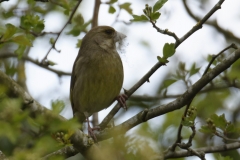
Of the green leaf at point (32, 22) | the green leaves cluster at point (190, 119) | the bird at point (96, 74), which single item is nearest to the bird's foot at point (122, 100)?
the bird at point (96, 74)

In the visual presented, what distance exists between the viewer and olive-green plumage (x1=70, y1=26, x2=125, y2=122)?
7199 millimetres

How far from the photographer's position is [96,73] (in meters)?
7.25

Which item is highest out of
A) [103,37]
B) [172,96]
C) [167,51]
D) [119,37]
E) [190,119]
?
[167,51]

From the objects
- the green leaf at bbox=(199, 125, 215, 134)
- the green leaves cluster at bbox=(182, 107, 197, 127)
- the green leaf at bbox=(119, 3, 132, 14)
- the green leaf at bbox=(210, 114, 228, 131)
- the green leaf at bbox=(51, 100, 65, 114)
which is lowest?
the green leaf at bbox=(199, 125, 215, 134)

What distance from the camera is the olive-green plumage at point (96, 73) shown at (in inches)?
283

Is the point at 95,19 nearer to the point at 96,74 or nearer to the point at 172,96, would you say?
the point at 96,74

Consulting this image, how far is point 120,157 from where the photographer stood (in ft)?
11.6

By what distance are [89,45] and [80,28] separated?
849mm

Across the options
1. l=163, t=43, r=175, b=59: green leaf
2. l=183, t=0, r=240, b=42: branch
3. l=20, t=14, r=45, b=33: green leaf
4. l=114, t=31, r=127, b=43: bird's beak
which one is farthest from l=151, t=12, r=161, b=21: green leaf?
l=183, t=0, r=240, b=42: branch

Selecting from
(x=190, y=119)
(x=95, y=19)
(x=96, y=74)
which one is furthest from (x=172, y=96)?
(x=190, y=119)

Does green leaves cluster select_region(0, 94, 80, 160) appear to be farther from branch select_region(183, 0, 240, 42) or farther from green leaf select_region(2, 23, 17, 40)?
branch select_region(183, 0, 240, 42)

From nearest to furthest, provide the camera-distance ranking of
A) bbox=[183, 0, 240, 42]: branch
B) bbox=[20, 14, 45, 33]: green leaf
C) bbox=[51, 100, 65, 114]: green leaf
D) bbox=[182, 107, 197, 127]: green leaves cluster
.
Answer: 1. bbox=[51, 100, 65, 114]: green leaf
2. bbox=[182, 107, 197, 127]: green leaves cluster
3. bbox=[20, 14, 45, 33]: green leaf
4. bbox=[183, 0, 240, 42]: branch

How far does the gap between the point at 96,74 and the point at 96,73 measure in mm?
21

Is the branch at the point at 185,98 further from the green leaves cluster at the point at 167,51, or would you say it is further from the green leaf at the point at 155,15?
the green leaf at the point at 155,15
